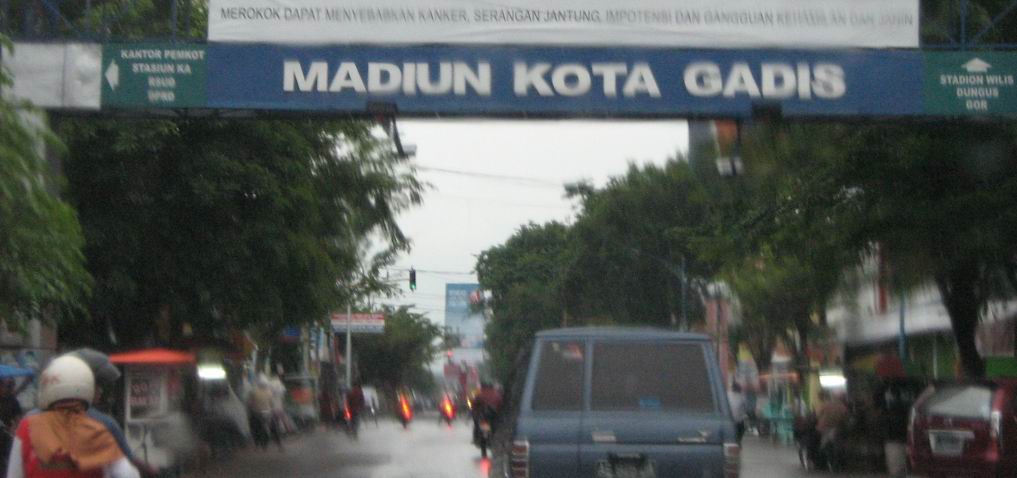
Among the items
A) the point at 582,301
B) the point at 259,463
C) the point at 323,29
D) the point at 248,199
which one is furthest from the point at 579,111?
the point at 582,301

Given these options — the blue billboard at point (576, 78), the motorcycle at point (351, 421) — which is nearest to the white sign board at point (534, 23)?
the blue billboard at point (576, 78)

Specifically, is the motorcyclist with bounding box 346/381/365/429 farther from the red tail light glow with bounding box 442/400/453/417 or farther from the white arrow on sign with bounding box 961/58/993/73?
the white arrow on sign with bounding box 961/58/993/73

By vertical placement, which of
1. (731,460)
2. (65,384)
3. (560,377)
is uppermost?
(560,377)

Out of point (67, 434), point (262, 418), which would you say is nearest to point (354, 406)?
A: point (262, 418)

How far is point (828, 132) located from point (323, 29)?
9.20m

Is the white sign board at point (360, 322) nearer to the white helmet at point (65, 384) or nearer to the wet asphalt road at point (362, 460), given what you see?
the wet asphalt road at point (362, 460)

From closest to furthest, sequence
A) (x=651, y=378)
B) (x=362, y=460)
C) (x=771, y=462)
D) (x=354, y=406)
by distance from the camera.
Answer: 1. (x=651, y=378)
2. (x=362, y=460)
3. (x=771, y=462)
4. (x=354, y=406)

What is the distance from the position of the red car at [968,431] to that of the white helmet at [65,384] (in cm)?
1434

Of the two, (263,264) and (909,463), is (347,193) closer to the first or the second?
(263,264)

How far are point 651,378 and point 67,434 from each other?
21.3 feet

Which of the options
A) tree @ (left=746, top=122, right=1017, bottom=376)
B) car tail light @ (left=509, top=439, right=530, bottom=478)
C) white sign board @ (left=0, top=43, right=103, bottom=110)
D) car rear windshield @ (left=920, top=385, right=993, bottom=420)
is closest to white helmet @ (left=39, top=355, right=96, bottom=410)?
car tail light @ (left=509, top=439, right=530, bottom=478)

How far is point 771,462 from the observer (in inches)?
1161

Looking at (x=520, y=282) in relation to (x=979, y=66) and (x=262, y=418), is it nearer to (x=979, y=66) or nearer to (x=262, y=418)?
(x=262, y=418)

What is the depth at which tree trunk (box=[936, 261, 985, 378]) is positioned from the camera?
2531cm
